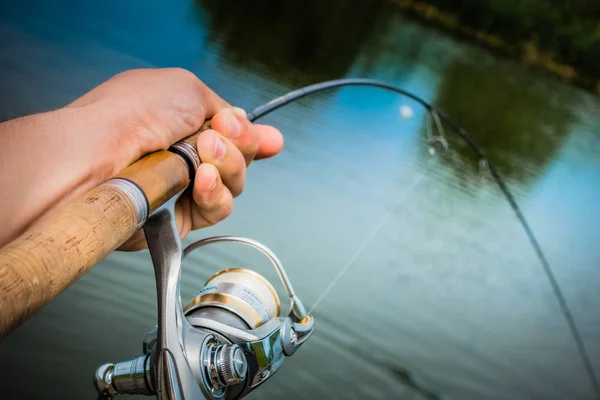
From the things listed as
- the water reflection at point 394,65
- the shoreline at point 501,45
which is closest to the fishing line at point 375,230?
the water reflection at point 394,65

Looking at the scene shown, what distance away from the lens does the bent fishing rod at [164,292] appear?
522mm

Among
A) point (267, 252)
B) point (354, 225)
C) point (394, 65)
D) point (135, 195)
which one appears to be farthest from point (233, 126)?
point (394, 65)

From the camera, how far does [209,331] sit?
0.87 m

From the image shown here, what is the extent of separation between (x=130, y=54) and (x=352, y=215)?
2296mm

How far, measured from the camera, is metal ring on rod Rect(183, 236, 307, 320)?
0.93 m

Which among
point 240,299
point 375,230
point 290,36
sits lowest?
point 290,36

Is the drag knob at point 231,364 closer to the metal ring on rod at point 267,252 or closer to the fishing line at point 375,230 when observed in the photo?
the metal ring on rod at point 267,252

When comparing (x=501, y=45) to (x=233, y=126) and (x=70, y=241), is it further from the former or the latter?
(x=70, y=241)

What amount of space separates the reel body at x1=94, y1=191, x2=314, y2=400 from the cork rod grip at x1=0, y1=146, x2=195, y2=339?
5cm

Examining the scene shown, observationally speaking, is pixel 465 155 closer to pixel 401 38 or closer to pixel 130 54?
pixel 130 54

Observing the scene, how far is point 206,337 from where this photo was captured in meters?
0.82

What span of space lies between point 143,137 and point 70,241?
335 millimetres

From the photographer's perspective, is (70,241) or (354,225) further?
(354,225)

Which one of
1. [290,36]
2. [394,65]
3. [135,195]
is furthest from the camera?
[394,65]
